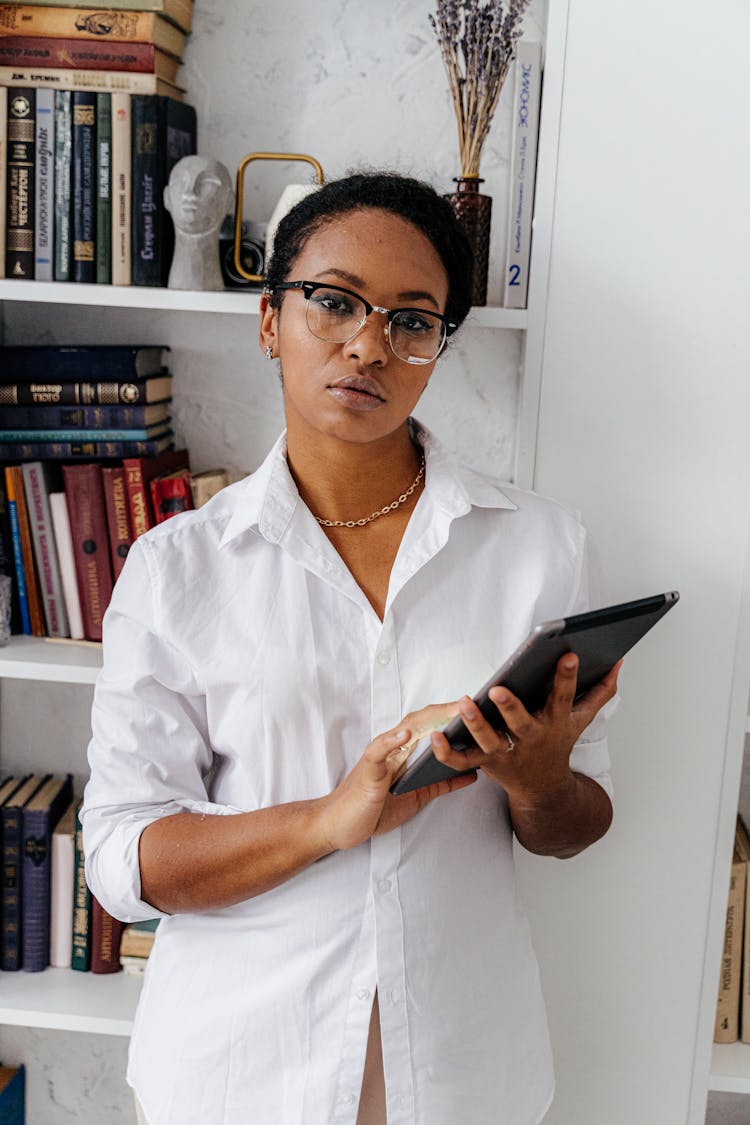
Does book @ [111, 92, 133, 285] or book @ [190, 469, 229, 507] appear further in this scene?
book @ [190, 469, 229, 507]

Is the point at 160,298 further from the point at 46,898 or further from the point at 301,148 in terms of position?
the point at 46,898

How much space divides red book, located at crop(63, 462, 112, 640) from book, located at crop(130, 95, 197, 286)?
0.92 feet

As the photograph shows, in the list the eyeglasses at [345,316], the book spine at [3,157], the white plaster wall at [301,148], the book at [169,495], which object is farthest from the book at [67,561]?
the eyeglasses at [345,316]

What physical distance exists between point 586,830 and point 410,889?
218 millimetres

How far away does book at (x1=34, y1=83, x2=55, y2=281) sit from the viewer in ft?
4.53

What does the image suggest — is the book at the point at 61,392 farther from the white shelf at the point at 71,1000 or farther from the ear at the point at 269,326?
the white shelf at the point at 71,1000

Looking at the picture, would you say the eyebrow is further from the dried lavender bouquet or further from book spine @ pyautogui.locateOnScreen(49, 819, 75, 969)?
book spine @ pyautogui.locateOnScreen(49, 819, 75, 969)

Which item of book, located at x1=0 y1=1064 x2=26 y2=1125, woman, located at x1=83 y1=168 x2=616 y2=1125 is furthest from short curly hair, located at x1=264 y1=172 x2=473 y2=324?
book, located at x1=0 y1=1064 x2=26 y2=1125

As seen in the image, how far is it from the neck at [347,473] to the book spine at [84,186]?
0.46m

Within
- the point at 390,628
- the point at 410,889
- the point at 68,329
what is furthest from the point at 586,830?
the point at 68,329

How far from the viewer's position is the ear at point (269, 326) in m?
1.16

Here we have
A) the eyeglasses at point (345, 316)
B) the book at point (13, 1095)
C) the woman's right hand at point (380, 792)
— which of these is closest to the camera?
the woman's right hand at point (380, 792)

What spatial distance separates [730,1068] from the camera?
1.48 m

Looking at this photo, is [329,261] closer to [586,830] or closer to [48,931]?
[586,830]
